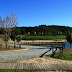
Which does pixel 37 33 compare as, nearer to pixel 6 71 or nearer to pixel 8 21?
pixel 8 21

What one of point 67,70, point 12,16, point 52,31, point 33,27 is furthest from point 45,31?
point 67,70

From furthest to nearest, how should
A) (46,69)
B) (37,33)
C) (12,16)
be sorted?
(37,33) → (12,16) → (46,69)

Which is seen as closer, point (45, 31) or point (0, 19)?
point (0, 19)

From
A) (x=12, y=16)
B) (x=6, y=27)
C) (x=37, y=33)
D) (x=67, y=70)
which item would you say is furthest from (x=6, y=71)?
(x=37, y=33)

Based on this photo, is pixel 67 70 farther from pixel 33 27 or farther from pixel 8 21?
pixel 33 27

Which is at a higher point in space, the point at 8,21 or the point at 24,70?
Answer: the point at 8,21

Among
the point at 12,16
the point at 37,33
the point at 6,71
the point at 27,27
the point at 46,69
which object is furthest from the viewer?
the point at 27,27

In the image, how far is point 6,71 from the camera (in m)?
6.85

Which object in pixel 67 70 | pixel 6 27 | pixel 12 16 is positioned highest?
pixel 12 16

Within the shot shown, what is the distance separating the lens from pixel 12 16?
42031 mm

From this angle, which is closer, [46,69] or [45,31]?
[46,69]

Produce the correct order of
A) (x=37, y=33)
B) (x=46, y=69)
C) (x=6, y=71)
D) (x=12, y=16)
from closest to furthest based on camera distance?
(x=6, y=71) → (x=46, y=69) → (x=12, y=16) → (x=37, y=33)

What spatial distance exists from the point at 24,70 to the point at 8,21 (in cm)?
3263

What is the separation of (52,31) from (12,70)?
12956cm
